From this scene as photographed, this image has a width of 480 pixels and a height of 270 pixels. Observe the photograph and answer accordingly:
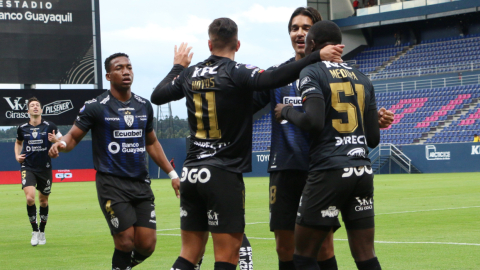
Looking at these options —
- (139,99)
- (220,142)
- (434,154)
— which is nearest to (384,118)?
(220,142)

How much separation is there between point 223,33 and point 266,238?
5.76 metres

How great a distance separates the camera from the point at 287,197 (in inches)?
209

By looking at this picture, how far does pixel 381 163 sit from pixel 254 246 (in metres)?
27.9

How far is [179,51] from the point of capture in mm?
5223

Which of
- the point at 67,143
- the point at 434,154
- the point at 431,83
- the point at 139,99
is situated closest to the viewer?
the point at 67,143

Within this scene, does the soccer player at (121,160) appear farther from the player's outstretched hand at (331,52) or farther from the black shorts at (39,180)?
the black shorts at (39,180)

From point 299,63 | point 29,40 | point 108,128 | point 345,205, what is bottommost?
point 345,205

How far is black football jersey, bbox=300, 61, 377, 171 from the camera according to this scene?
4594mm

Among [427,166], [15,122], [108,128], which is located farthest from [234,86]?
[427,166]

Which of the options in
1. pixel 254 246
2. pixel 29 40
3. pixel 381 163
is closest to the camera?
pixel 254 246

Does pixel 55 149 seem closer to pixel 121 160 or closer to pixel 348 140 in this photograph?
pixel 121 160

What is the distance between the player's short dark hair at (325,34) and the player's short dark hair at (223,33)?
585 mm

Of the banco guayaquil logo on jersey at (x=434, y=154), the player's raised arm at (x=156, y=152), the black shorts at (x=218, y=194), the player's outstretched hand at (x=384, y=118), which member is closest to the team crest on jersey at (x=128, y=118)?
the player's raised arm at (x=156, y=152)

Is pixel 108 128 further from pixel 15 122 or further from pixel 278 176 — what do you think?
pixel 15 122
